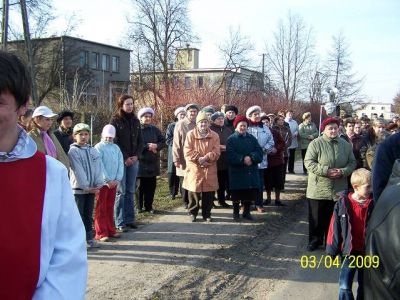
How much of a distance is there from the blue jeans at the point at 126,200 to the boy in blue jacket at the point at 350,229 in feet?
11.9

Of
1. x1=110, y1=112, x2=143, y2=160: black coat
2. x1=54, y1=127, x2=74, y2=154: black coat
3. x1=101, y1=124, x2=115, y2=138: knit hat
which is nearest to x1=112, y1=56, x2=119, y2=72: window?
x1=110, y1=112, x2=143, y2=160: black coat

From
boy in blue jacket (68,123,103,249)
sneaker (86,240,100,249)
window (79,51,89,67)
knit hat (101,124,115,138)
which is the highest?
window (79,51,89,67)

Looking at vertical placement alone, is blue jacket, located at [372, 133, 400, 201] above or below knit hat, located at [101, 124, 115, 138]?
below

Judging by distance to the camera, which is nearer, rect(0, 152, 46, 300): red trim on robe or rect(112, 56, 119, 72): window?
rect(0, 152, 46, 300): red trim on robe

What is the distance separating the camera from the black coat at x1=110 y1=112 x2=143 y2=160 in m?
7.14

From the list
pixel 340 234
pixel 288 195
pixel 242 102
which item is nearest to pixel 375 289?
pixel 340 234

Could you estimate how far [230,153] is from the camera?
311 inches

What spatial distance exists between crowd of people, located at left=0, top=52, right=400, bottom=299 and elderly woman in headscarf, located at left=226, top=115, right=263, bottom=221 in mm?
18

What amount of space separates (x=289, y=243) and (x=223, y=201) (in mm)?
2442

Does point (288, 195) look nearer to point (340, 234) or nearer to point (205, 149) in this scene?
point (205, 149)

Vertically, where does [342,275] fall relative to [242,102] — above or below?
below

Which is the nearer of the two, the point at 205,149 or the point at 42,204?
the point at 42,204

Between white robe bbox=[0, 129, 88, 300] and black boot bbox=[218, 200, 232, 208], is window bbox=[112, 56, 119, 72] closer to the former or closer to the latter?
black boot bbox=[218, 200, 232, 208]

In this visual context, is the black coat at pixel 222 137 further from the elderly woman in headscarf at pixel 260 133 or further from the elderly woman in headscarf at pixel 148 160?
the elderly woman in headscarf at pixel 148 160
